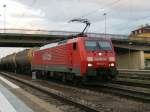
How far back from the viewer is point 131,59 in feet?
283

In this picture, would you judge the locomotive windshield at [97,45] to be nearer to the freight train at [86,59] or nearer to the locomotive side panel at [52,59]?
the freight train at [86,59]

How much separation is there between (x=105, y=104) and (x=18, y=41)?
56.8 metres

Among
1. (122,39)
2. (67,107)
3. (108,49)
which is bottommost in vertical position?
(67,107)

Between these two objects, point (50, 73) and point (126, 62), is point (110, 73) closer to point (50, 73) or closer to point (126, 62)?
point (50, 73)

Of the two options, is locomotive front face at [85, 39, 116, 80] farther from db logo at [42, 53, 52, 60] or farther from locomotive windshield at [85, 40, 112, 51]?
db logo at [42, 53, 52, 60]

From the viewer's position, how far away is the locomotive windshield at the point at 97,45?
2294cm

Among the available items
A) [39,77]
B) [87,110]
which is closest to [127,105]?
[87,110]

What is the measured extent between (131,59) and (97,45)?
2515 inches

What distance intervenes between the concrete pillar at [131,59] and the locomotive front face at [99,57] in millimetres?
59935

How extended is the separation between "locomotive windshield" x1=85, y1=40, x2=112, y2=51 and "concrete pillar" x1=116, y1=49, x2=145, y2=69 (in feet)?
196

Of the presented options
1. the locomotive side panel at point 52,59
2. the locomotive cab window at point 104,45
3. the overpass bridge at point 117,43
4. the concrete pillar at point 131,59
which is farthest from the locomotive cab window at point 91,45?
the concrete pillar at point 131,59

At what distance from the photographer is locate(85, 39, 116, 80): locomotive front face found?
72.6 feet

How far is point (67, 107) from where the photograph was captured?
46.8ft

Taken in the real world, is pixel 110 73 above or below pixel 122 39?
below
